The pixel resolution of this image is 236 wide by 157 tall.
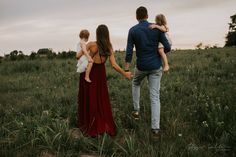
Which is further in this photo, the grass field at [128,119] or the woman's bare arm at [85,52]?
the woman's bare arm at [85,52]

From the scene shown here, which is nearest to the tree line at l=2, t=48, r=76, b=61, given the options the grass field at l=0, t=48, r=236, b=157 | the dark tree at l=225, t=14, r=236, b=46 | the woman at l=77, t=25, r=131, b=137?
the grass field at l=0, t=48, r=236, b=157

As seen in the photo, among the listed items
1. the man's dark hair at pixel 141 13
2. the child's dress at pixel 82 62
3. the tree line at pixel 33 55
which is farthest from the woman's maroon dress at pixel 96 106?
the tree line at pixel 33 55

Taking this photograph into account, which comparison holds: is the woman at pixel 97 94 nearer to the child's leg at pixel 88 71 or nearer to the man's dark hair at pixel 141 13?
the child's leg at pixel 88 71

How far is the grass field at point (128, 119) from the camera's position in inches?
273

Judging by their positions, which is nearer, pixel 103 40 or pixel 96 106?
pixel 103 40

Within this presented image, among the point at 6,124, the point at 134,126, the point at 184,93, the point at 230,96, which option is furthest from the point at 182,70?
the point at 6,124

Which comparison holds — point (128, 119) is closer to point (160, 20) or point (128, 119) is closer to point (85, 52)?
point (85, 52)

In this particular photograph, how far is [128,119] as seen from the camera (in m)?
8.59

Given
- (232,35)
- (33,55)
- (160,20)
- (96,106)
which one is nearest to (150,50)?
(160,20)

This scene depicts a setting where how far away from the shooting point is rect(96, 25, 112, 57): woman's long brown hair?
7.89m

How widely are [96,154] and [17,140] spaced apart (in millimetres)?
1407

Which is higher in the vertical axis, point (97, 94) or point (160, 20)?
point (160, 20)

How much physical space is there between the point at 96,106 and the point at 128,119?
0.84 metres

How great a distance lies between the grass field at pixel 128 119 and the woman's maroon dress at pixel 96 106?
23 cm
